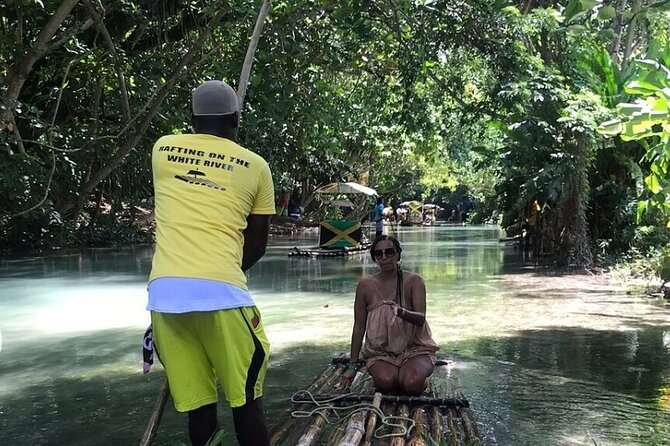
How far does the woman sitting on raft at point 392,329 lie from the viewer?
4668 mm

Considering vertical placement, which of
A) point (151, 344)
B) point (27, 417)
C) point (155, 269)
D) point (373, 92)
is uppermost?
point (373, 92)

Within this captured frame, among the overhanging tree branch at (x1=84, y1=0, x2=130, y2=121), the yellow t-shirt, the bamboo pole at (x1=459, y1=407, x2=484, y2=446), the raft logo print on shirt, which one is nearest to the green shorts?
the yellow t-shirt

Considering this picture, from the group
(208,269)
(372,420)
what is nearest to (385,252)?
(372,420)

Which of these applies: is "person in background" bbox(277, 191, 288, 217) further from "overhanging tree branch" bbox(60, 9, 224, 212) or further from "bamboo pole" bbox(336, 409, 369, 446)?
"bamboo pole" bbox(336, 409, 369, 446)

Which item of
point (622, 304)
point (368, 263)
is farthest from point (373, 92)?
point (368, 263)

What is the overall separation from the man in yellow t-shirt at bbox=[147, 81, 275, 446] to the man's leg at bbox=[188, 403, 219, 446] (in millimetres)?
43

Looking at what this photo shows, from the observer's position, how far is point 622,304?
10078 mm

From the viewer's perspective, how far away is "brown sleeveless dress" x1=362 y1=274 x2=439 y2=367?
4.75 metres

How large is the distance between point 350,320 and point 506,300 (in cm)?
295

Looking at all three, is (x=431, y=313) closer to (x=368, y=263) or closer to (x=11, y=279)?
(x=368, y=263)

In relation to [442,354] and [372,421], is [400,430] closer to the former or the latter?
[372,421]

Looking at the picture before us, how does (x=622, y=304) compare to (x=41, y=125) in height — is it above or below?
below

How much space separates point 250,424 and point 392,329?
86.7 inches

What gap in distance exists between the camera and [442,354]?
678cm
